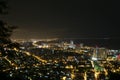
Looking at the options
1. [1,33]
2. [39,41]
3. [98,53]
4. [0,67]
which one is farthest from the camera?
[39,41]

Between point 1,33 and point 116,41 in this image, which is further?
point 116,41

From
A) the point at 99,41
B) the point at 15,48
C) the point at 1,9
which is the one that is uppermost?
the point at 1,9

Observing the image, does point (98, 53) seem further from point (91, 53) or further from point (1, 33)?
point (1, 33)

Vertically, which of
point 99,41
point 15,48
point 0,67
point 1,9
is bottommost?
point 99,41

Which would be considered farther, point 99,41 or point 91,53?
point 99,41

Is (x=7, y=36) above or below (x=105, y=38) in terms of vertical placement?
above

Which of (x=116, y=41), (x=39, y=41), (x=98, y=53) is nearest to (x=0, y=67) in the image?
(x=98, y=53)

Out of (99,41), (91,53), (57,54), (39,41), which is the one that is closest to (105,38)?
(99,41)

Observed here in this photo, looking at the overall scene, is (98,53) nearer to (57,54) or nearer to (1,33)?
(57,54)

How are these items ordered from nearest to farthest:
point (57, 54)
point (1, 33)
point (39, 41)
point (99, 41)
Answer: point (1, 33)
point (57, 54)
point (39, 41)
point (99, 41)
